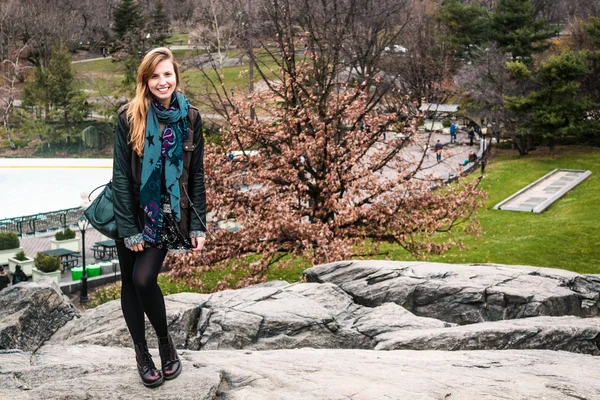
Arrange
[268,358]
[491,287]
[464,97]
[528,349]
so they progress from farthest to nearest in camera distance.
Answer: [464,97] → [491,287] → [528,349] → [268,358]

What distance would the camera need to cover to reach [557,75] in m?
41.6

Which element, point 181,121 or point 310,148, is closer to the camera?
point 181,121

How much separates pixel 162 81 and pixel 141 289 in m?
1.41

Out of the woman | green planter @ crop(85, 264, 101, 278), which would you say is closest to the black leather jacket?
the woman

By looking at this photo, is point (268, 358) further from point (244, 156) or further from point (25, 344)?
point (244, 156)

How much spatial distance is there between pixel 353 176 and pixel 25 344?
1049 centimetres

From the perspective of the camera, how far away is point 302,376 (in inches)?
229

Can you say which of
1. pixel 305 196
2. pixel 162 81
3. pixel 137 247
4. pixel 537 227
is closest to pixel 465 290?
pixel 137 247

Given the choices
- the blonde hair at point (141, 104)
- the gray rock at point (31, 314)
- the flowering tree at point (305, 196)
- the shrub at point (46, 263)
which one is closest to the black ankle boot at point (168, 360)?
the blonde hair at point (141, 104)

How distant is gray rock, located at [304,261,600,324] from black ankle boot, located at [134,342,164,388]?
522cm

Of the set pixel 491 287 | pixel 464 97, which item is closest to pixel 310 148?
pixel 491 287

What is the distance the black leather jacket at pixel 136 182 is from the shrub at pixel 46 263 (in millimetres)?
18828

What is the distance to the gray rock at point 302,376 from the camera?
542 cm

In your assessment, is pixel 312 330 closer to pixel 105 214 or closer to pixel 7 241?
pixel 105 214
